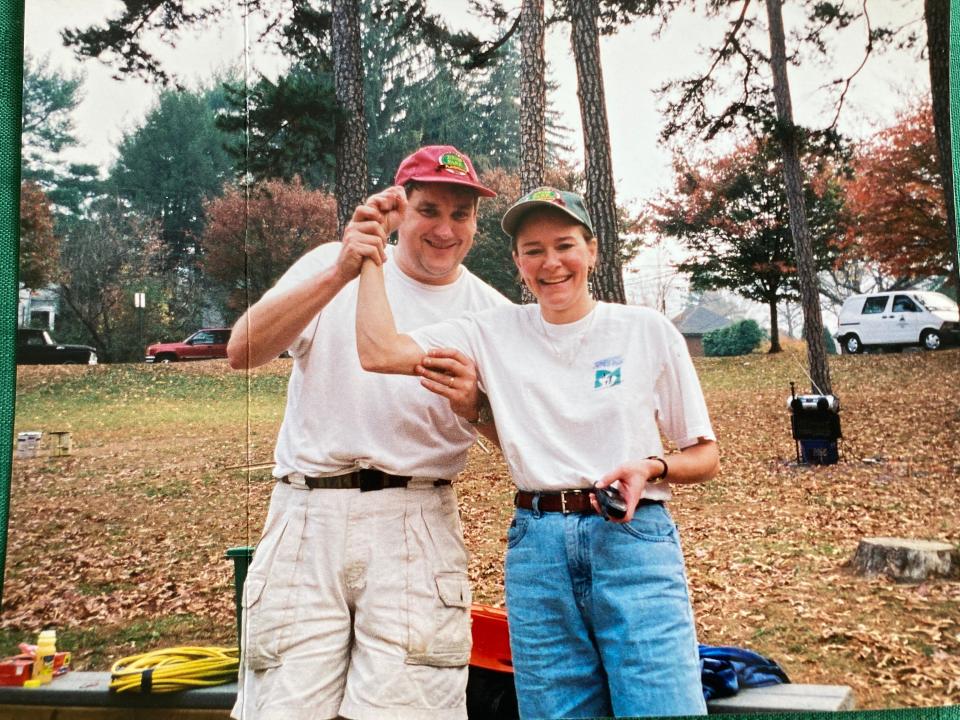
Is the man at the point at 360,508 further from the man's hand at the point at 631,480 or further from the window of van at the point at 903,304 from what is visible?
the window of van at the point at 903,304

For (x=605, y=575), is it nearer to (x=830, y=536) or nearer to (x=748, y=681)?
(x=748, y=681)

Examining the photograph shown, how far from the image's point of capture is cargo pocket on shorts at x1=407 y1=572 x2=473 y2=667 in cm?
220

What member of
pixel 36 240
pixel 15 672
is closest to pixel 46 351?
pixel 36 240

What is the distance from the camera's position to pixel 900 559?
2555mm

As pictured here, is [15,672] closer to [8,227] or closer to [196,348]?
[196,348]

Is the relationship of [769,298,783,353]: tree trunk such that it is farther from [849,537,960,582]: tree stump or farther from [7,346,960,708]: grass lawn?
[849,537,960,582]: tree stump

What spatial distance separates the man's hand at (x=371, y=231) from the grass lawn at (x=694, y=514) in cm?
50

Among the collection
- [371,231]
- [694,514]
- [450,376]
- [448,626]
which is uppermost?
[371,231]

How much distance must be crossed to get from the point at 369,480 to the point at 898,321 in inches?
75.9

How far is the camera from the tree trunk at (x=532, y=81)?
264 cm

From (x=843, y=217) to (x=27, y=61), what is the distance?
2875 millimetres

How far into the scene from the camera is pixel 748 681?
7.95 ft

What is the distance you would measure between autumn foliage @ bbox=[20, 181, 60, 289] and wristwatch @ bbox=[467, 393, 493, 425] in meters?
1.65

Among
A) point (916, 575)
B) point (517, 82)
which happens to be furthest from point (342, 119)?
point (916, 575)
